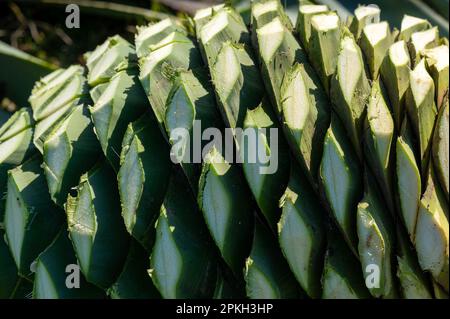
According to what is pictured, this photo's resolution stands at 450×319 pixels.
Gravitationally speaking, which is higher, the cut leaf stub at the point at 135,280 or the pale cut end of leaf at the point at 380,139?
the pale cut end of leaf at the point at 380,139

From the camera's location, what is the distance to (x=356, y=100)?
2.63 ft

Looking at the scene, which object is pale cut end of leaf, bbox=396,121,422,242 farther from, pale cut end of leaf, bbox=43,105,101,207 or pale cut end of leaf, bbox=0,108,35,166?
pale cut end of leaf, bbox=0,108,35,166

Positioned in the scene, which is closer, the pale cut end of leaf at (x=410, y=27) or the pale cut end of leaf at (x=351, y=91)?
the pale cut end of leaf at (x=351, y=91)

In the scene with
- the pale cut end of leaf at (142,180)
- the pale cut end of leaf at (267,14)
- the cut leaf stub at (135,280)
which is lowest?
the cut leaf stub at (135,280)

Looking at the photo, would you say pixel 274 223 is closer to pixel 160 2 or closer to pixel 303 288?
pixel 303 288

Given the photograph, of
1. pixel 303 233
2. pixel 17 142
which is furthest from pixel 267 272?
pixel 17 142

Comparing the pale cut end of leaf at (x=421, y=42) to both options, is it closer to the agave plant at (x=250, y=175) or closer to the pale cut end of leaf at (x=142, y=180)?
the agave plant at (x=250, y=175)

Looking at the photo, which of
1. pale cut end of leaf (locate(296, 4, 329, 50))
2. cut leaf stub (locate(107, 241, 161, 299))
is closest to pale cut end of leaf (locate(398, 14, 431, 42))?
pale cut end of leaf (locate(296, 4, 329, 50))

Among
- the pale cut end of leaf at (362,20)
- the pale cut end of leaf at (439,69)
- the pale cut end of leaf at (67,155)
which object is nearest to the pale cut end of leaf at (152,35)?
the pale cut end of leaf at (67,155)

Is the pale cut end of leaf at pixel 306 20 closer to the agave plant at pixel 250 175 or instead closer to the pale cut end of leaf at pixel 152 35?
the agave plant at pixel 250 175

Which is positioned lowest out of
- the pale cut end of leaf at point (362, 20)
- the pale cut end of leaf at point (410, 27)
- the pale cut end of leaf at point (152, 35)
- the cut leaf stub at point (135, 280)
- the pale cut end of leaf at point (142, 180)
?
the cut leaf stub at point (135, 280)

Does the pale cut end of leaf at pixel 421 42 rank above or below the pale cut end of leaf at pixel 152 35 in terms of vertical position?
below

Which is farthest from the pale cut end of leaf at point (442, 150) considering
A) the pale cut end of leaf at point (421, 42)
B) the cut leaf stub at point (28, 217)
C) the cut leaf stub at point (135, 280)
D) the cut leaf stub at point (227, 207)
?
the cut leaf stub at point (28, 217)
